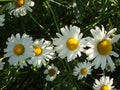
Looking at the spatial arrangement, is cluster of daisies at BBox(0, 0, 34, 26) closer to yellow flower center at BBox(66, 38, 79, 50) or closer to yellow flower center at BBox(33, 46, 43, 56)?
yellow flower center at BBox(33, 46, 43, 56)

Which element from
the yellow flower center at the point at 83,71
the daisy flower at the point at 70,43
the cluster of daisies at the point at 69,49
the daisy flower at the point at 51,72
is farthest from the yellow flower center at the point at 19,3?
the yellow flower center at the point at 83,71

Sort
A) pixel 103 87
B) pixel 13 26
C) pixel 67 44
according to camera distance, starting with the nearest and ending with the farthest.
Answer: pixel 67 44
pixel 103 87
pixel 13 26

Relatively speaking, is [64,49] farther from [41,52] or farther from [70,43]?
[41,52]

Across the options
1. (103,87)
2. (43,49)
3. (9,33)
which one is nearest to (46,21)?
(9,33)

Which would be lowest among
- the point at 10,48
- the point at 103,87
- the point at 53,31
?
the point at 103,87

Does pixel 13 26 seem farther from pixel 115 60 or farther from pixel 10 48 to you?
pixel 115 60

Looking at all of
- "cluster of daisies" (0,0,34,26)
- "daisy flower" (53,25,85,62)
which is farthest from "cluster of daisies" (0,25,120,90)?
"cluster of daisies" (0,0,34,26)
